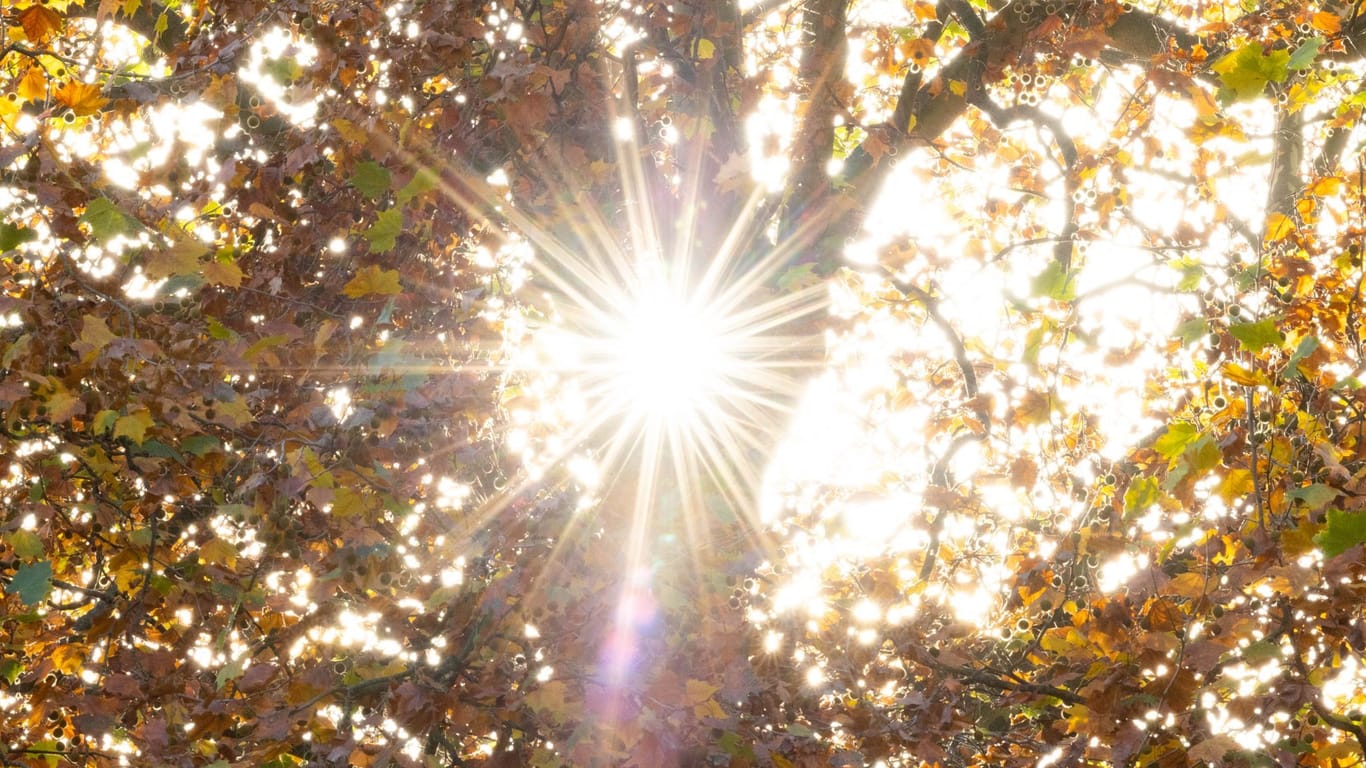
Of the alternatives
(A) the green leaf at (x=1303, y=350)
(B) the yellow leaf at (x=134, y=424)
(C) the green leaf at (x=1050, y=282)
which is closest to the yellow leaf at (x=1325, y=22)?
(C) the green leaf at (x=1050, y=282)

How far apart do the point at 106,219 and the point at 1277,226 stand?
419 centimetres

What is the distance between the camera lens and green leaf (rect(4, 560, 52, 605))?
331 centimetres

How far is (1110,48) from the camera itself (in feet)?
17.4

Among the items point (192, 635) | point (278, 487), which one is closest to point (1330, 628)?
point (278, 487)

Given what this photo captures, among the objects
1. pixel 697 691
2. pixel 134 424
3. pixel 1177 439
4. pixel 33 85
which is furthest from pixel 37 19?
pixel 1177 439

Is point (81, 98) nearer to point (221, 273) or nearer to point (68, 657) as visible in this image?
point (221, 273)

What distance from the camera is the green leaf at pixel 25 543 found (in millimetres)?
3549

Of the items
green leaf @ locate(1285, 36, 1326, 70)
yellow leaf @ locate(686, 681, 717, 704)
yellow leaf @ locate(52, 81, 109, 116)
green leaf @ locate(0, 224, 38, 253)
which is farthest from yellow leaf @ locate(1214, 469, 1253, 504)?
yellow leaf @ locate(52, 81, 109, 116)

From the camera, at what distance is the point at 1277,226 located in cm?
372

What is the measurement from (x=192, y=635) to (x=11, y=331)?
142cm

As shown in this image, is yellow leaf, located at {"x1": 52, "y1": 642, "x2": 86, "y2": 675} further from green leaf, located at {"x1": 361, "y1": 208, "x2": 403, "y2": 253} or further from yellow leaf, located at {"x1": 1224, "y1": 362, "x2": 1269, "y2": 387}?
yellow leaf, located at {"x1": 1224, "y1": 362, "x2": 1269, "y2": 387}

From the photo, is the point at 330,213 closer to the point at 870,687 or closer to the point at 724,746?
the point at 724,746

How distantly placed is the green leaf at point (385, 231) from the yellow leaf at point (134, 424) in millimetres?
957

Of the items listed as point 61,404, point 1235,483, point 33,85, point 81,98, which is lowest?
point 1235,483
